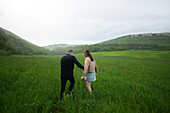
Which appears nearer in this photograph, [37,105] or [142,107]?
[37,105]

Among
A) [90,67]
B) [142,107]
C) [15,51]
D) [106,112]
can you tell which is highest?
[15,51]

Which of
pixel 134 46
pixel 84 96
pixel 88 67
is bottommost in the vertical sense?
pixel 84 96

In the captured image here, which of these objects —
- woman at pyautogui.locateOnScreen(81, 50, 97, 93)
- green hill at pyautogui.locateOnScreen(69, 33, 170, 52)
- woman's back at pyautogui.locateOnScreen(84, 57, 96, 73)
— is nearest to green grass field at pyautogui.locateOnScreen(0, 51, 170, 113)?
woman at pyautogui.locateOnScreen(81, 50, 97, 93)

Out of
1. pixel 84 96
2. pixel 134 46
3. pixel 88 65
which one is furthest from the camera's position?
pixel 134 46

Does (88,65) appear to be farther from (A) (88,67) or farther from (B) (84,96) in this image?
(B) (84,96)

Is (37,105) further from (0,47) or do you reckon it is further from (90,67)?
(0,47)

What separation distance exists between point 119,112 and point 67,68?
8.42 feet

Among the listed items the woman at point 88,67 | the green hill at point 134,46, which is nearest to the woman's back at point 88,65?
the woman at point 88,67

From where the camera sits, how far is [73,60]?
3.77 meters

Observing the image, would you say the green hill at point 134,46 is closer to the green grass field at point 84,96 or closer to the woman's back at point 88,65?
the green grass field at point 84,96

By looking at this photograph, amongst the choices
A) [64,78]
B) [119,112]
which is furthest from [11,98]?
[119,112]

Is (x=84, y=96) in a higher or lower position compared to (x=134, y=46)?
lower

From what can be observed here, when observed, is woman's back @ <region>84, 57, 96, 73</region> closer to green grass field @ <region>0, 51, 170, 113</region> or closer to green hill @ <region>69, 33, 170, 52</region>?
green grass field @ <region>0, 51, 170, 113</region>

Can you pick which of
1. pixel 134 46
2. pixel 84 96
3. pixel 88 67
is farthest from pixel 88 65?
pixel 134 46
